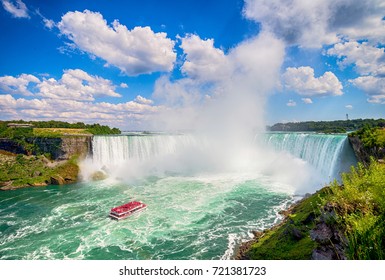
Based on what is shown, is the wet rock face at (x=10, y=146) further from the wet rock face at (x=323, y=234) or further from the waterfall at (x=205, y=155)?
the wet rock face at (x=323, y=234)

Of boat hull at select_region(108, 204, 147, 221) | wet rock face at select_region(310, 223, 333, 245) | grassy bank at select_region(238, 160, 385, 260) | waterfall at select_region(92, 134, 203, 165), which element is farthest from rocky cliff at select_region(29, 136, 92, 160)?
wet rock face at select_region(310, 223, 333, 245)

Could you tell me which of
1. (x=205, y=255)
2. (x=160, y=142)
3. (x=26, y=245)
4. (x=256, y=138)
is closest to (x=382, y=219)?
(x=205, y=255)

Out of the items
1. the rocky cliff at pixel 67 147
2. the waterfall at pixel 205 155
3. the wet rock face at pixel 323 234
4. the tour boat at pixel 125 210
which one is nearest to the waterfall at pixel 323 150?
the waterfall at pixel 205 155

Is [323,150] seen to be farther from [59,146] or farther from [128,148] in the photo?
[59,146]

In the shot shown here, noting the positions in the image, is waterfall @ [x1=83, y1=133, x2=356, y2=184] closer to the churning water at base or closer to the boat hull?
the churning water at base

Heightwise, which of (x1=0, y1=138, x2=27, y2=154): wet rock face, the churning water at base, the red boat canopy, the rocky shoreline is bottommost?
the churning water at base
